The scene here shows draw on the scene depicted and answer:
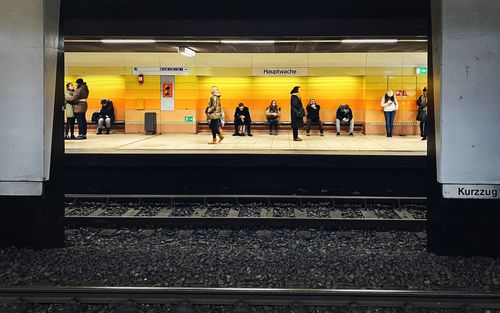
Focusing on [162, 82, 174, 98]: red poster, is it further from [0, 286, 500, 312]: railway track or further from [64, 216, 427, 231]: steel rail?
[0, 286, 500, 312]: railway track

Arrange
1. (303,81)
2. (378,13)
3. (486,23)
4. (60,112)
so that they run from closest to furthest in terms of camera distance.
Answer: (486,23) → (60,112) → (378,13) → (303,81)

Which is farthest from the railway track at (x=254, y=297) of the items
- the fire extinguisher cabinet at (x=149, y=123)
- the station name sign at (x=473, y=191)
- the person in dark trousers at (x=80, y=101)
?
the fire extinguisher cabinet at (x=149, y=123)

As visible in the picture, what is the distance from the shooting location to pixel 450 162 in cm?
589

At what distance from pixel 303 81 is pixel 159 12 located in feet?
37.1

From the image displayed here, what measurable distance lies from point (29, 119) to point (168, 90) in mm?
12891

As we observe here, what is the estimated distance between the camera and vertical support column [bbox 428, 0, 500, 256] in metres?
5.76

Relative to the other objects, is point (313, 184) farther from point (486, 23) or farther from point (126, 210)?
point (486, 23)

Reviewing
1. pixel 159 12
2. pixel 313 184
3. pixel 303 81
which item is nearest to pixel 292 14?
pixel 159 12

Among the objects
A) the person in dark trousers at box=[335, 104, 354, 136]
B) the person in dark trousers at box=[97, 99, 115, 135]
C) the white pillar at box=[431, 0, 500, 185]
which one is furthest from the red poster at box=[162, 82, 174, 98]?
the white pillar at box=[431, 0, 500, 185]

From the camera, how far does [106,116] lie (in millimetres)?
18781

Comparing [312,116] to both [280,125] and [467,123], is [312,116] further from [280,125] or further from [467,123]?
[467,123]

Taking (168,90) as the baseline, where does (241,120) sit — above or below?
below

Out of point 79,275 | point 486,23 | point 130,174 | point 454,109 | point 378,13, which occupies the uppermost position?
point 378,13

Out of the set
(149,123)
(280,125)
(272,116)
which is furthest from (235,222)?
(280,125)
